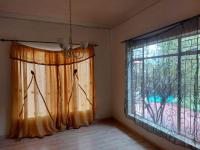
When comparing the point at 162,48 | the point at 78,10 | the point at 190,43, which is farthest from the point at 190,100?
the point at 78,10

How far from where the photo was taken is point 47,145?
308cm

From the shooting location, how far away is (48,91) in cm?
373

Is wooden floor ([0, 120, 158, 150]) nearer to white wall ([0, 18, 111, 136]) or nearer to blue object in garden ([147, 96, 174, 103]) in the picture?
white wall ([0, 18, 111, 136])

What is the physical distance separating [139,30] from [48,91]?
2454 millimetres

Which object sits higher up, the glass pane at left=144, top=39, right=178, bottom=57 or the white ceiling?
the white ceiling

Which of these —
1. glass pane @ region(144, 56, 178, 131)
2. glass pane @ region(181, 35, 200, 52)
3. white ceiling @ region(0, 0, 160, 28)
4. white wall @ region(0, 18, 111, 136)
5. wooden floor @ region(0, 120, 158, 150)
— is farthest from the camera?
white wall @ region(0, 18, 111, 136)

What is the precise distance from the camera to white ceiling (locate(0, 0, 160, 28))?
2.87 metres

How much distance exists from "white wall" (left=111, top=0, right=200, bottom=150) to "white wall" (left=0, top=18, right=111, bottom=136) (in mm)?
201

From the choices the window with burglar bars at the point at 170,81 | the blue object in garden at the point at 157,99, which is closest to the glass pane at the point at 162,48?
the window with burglar bars at the point at 170,81

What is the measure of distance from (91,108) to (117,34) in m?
2.07

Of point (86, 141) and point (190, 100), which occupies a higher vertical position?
point (190, 100)

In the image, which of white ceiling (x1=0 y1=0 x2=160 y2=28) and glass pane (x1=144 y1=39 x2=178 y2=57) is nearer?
glass pane (x1=144 y1=39 x2=178 y2=57)

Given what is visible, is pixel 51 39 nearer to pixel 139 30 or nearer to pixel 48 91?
pixel 48 91

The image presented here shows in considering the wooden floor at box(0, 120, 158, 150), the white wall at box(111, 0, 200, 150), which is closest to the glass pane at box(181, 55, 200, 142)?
the white wall at box(111, 0, 200, 150)
